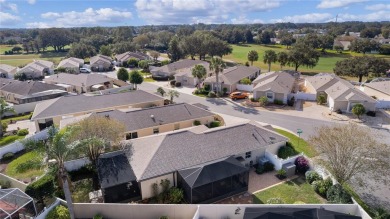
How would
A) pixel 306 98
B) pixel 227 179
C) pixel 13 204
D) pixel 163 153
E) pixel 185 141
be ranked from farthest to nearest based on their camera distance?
pixel 306 98, pixel 185 141, pixel 163 153, pixel 227 179, pixel 13 204

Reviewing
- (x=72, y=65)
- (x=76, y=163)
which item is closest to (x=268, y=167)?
(x=76, y=163)

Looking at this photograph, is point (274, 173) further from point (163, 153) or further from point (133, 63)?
point (133, 63)

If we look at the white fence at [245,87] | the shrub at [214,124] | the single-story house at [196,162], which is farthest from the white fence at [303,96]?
the single-story house at [196,162]

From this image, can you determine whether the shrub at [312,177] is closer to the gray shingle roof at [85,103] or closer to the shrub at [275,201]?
the shrub at [275,201]

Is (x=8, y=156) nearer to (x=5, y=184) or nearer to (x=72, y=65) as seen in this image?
(x=5, y=184)

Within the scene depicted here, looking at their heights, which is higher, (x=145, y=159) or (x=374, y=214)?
(x=145, y=159)

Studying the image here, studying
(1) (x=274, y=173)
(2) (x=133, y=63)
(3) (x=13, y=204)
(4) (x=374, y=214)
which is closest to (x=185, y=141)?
(1) (x=274, y=173)
